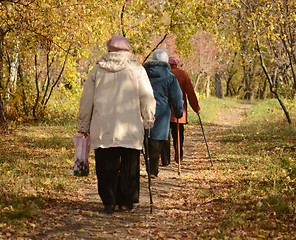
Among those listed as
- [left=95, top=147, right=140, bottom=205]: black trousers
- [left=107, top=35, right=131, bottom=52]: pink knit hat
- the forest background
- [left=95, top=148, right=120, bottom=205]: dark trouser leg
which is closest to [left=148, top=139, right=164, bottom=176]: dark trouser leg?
the forest background

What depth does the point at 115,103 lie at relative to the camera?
509cm

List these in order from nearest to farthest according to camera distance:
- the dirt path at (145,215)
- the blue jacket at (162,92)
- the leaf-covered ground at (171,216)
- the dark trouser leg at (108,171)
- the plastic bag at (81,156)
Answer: the leaf-covered ground at (171,216) < the dirt path at (145,215) < the dark trouser leg at (108,171) < the plastic bag at (81,156) < the blue jacket at (162,92)

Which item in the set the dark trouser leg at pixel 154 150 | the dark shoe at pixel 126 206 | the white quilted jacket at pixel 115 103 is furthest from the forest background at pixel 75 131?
the white quilted jacket at pixel 115 103

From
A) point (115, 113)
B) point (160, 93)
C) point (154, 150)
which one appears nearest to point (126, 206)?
point (115, 113)

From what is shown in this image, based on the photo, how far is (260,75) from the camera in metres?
39.2

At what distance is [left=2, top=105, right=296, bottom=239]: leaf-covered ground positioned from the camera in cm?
448

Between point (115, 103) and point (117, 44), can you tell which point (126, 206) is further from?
point (117, 44)

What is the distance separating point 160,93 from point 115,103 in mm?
2073

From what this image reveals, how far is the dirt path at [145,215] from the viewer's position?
4668 millimetres

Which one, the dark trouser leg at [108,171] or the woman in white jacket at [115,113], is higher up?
the woman in white jacket at [115,113]

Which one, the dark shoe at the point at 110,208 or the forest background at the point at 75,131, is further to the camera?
the dark shoe at the point at 110,208

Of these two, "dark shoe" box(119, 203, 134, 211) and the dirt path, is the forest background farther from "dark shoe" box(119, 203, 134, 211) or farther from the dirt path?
"dark shoe" box(119, 203, 134, 211)

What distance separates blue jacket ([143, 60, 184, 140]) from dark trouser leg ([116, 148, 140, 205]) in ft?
5.71

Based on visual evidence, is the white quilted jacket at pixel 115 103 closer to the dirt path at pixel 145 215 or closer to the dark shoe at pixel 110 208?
the dark shoe at pixel 110 208
